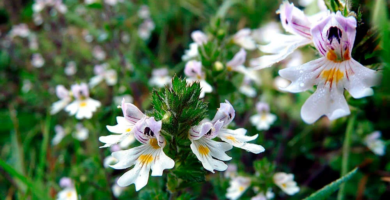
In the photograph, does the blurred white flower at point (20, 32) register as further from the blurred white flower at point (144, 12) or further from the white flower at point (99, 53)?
the blurred white flower at point (144, 12)

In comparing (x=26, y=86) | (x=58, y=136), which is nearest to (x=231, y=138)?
(x=58, y=136)

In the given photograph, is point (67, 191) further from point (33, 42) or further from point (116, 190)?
point (33, 42)

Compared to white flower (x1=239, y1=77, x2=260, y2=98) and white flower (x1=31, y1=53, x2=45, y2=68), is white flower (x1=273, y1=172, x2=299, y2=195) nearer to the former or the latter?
white flower (x1=239, y1=77, x2=260, y2=98)

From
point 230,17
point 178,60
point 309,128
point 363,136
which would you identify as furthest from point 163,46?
point 363,136

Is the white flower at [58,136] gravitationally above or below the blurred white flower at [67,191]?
above

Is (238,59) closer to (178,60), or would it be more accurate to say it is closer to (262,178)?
(262,178)

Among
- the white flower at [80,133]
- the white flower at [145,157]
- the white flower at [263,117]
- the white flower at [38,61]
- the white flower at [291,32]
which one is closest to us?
the white flower at [145,157]

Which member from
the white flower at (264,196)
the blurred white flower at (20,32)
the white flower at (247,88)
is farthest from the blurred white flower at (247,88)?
the blurred white flower at (20,32)
